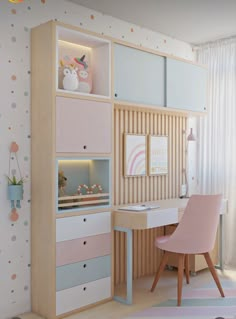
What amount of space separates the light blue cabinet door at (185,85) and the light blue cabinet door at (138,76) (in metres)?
0.10

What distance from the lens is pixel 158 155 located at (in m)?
4.15

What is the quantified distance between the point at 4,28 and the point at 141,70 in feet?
4.11

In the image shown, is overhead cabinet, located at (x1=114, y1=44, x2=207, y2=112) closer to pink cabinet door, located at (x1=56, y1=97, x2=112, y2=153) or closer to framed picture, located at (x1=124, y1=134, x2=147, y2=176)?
pink cabinet door, located at (x1=56, y1=97, x2=112, y2=153)

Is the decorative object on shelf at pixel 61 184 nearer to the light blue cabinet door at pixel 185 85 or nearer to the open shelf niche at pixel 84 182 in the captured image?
the open shelf niche at pixel 84 182

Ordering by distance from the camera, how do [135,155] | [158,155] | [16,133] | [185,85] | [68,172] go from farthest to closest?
[158,155] → [185,85] → [135,155] → [68,172] → [16,133]

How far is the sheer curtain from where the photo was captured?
14.1 feet

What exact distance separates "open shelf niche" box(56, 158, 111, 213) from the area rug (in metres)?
0.93

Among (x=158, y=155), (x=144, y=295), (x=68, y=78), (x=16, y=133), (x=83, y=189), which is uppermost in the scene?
(x=68, y=78)

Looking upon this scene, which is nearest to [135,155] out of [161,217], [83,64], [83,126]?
[161,217]

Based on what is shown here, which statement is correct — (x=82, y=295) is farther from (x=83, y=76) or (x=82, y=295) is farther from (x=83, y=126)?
(x=83, y=76)

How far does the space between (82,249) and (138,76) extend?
1603 mm

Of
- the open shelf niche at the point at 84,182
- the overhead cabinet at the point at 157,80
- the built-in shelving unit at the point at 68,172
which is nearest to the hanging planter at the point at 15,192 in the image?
the built-in shelving unit at the point at 68,172

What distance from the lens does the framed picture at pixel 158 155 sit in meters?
4.08

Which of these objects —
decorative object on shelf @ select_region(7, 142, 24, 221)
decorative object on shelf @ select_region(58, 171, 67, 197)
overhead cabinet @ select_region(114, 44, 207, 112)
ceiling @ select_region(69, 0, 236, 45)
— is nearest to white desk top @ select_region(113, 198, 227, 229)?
decorative object on shelf @ select_region(58, 171, 67, 197)
